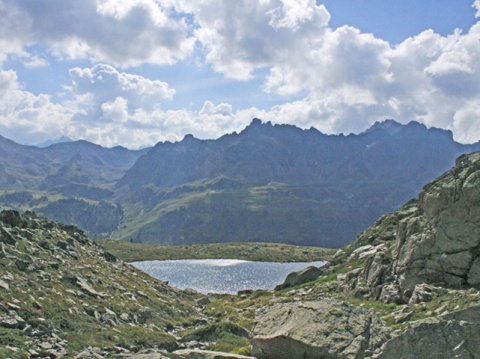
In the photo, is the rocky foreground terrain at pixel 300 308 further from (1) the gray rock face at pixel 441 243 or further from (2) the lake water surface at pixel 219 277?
(2) the lake water surface at pixel 219 277

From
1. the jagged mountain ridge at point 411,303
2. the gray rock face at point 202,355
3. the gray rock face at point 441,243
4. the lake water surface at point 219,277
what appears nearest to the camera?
the jagged mountain ridge at point 411,303

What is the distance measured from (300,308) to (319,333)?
2.37 meters

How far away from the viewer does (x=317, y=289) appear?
53625 millimetres

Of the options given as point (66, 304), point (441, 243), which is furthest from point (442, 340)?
point (66, 304)

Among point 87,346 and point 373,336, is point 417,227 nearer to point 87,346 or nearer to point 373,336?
point 373,336

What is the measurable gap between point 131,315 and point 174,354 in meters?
25.2

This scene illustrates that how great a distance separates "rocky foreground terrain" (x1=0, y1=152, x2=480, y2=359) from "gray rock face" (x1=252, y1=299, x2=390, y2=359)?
5 cm

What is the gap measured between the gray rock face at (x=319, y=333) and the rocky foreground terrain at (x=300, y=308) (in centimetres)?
5

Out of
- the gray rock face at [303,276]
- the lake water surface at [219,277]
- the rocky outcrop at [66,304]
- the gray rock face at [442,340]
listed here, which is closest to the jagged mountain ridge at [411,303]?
the gray rock face at [442,340]

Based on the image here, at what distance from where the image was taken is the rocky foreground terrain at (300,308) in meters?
16.9

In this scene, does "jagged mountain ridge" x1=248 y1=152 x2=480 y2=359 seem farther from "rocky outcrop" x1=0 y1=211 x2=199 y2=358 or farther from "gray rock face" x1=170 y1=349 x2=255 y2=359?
"rocky outcrop" x1=0 y1=211 x2=199 y2=358

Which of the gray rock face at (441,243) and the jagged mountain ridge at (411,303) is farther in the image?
the gray rock face at (441,243)

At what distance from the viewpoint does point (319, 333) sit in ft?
58.1

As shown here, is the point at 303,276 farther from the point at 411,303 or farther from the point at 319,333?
the point at 319,333
